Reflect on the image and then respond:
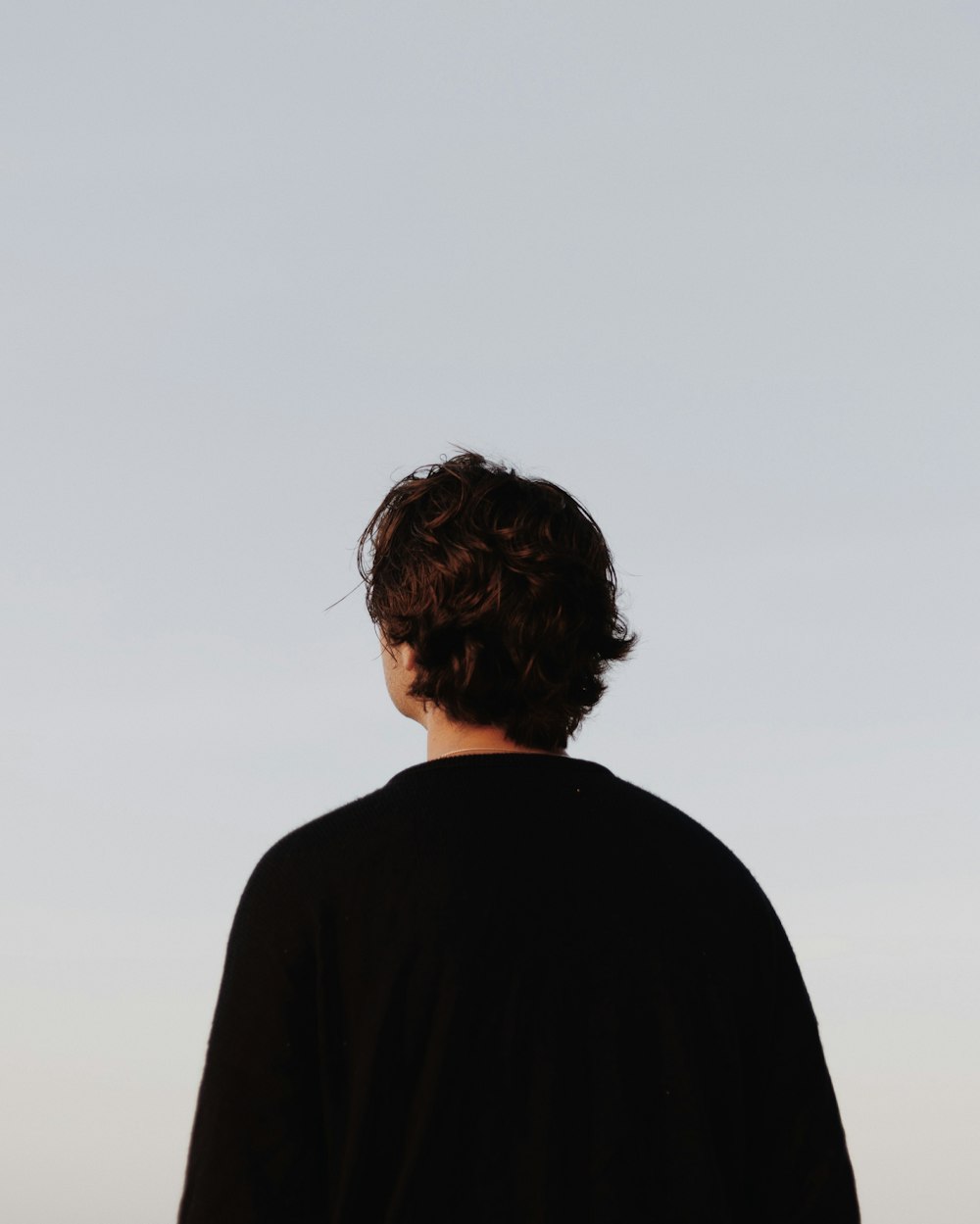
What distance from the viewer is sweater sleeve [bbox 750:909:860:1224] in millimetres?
3133

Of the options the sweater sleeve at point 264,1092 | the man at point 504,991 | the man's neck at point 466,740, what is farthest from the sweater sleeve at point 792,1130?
the sweater sleeve at point 264,1092

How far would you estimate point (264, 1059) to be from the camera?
292 centimetres

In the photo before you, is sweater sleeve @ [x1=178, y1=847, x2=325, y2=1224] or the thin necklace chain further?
the thin necklace chain

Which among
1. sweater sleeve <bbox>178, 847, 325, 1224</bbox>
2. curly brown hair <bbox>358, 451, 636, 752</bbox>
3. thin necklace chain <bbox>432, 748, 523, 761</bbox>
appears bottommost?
sweater sleeve <bbox>178, 847, 325, 1224</bbox>

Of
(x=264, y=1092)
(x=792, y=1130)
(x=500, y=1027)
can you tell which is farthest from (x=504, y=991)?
(x=792, y=1130)

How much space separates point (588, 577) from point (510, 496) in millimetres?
237

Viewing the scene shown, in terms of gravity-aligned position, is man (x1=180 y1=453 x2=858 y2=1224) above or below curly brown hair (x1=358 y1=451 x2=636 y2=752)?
below

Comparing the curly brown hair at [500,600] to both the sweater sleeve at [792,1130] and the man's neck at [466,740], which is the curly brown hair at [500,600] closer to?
the man's neck at [466,740]

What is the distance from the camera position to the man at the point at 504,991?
9.25 ft

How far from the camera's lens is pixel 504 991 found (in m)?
2.85

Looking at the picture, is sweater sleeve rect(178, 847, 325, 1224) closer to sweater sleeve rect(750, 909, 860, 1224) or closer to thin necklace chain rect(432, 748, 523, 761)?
thin necklace chain rect(432, 748, 523, 761)

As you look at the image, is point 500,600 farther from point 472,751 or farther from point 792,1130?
point 792,1130

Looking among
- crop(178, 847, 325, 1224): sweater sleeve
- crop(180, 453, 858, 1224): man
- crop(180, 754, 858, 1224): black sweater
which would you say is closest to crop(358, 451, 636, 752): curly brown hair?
crop(180, 453, 858, 1224): man

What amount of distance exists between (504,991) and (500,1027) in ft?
0.21
